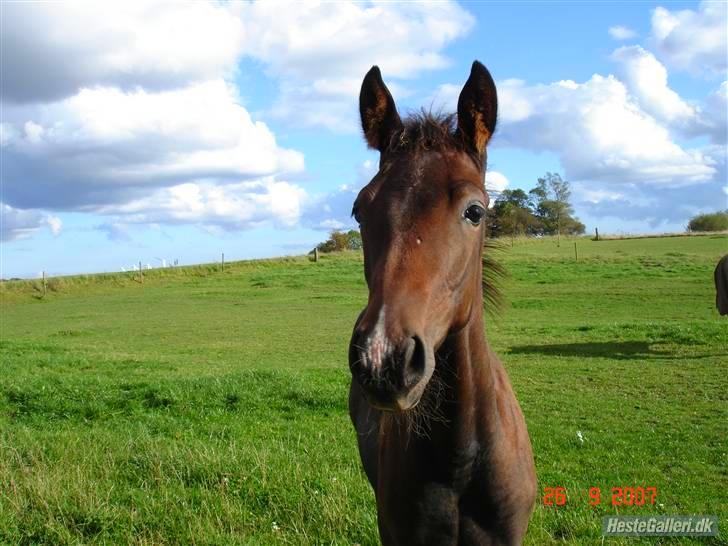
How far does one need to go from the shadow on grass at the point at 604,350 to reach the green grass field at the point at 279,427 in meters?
0.06

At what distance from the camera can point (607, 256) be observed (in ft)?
123

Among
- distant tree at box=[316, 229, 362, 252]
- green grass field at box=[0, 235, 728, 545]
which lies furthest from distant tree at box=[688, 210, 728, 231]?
green grass field at box=[0, 235, 728, 545]

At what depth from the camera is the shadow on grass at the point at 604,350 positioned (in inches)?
532

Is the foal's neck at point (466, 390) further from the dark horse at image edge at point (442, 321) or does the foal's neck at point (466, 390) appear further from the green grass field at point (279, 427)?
the green grass field at point (279, 427)

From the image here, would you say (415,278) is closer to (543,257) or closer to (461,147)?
(461,147)

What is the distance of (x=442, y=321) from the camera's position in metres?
2.62

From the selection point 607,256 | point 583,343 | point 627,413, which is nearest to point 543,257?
point 607,256

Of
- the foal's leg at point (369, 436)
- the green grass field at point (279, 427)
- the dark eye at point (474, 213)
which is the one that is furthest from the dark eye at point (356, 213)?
the green grass field at point (279, 427)

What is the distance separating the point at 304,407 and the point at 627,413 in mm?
4643

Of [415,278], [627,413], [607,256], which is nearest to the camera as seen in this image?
[415,278]
